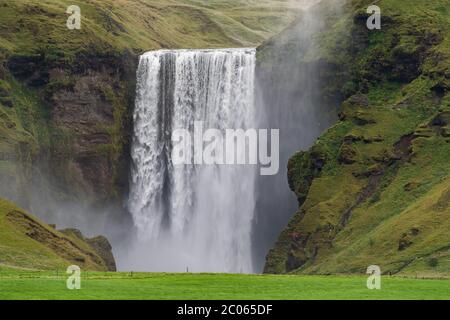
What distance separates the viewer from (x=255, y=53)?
590ft

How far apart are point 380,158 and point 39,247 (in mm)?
42465

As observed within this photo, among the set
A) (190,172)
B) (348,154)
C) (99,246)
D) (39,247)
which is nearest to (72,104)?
(190,172)

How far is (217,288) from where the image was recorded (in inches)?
3263

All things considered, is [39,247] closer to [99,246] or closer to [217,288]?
[99,246]

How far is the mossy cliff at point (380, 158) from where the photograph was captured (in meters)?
127

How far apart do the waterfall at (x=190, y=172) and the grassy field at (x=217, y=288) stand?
79.2 meters

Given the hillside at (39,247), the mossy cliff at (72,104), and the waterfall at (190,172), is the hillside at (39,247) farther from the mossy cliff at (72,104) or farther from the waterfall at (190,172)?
the mossy cliff at (72,104)

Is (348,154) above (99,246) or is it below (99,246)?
above

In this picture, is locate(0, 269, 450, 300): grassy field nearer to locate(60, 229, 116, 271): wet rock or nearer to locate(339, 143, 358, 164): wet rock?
locate(339, 143, 358, 164): wet rock

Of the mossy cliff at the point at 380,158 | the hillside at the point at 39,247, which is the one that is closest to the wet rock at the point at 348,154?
the mossy cliff at the point at 380,158

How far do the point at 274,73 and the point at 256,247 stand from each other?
24.6 m

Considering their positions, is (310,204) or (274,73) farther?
(274,73)
